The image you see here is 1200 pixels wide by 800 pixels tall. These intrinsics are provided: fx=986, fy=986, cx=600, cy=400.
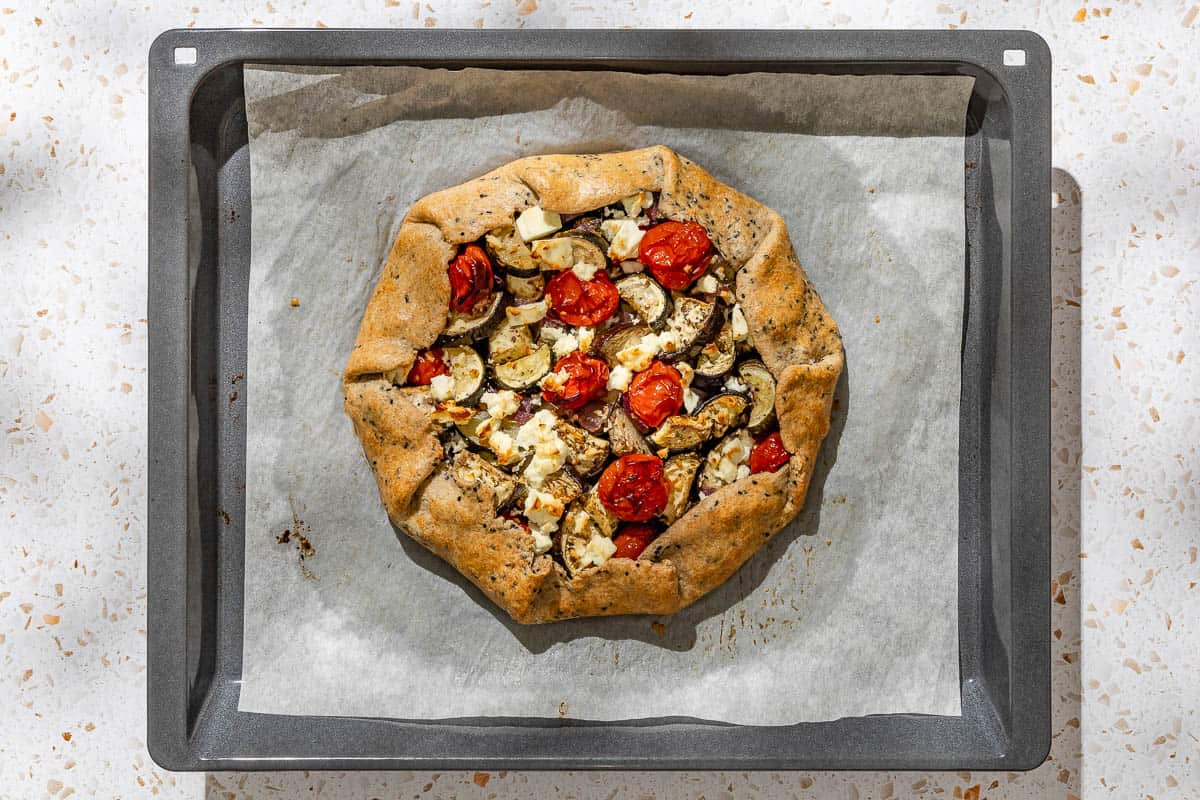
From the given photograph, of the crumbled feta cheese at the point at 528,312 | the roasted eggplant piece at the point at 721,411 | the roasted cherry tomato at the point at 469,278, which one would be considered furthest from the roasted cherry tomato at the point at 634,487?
the roasted cherry tomato at the point at 469,278

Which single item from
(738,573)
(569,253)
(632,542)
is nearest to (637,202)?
(569,253)

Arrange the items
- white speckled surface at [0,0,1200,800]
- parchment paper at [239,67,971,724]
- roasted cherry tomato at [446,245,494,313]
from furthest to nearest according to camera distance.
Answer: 1. white speckled surface at [0,0,1200,800]
2. parchment paper at [239,67,971,724]
3. roasted cherry tomato at [446,245,494,313]

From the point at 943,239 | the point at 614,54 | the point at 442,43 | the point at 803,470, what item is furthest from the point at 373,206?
the point at 943,239

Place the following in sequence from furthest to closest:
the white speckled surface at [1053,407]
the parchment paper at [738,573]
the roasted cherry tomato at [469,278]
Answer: the white speckled surface at [1053,407] → the parchment paper at [738,573] → the roasted cherry tomato at [469,278]

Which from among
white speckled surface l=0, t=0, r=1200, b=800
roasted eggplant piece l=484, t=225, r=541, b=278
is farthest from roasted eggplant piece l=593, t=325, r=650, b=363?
white speckled surface l=0, t=0, r=1200, b=800

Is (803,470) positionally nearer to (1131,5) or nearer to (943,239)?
(943,239)

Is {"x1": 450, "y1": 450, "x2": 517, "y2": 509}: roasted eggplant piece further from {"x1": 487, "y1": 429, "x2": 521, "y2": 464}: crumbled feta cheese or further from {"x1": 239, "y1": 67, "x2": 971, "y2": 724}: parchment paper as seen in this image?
{"x1": 239, "y1": 67, "x2": 971, "y2": 724}: parchment paper

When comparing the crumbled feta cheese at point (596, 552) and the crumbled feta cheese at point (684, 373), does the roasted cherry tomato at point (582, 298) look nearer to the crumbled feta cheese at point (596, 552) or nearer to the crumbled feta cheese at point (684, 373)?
the crumbled feta cheese at point (684, 373)

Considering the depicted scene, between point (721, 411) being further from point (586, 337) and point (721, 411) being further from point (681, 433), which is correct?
point (586, 337)
